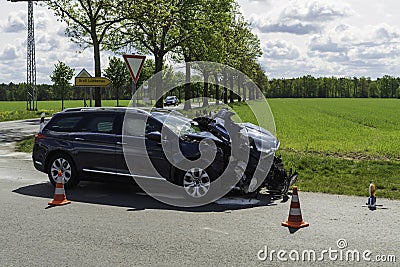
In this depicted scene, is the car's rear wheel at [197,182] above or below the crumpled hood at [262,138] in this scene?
below

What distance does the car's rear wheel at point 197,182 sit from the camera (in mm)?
9633

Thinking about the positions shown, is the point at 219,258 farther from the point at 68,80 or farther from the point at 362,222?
the point at 68,80

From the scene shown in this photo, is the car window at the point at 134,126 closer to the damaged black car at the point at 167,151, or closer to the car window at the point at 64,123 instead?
the damaged black car at the point at 167,151

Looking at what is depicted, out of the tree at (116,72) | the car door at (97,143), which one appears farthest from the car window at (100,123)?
the tree at (116,72)

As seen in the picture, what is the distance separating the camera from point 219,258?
6.11m

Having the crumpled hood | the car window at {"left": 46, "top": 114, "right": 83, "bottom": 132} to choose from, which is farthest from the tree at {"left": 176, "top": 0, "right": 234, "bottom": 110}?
the crumpled hood

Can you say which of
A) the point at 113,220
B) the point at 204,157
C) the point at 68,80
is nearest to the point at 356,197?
the point at 204,157

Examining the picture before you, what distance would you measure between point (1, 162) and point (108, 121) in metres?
6.14

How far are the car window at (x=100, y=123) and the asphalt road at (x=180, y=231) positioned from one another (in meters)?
1.21

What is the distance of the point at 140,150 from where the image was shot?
9867 millimetres

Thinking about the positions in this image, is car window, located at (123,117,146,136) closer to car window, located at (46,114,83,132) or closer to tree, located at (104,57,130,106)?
car window, located at (46,114,83,132)

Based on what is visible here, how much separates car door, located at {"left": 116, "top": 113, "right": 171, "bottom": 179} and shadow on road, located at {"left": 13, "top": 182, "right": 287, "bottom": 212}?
20.2 inches

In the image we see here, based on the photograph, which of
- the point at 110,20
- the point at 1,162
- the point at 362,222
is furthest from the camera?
the point at 110,20

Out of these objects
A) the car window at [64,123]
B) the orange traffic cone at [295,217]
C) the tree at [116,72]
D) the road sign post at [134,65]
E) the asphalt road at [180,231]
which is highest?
the tree at [116,72]
